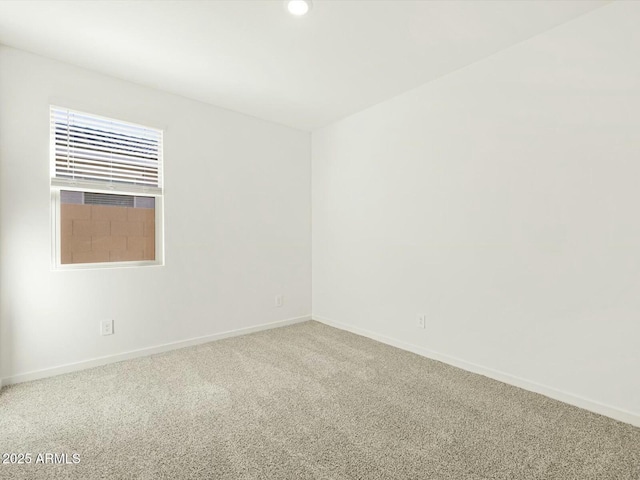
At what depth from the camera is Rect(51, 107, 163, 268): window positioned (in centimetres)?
259

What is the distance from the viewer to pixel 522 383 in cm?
230

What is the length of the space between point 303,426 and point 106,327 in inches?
78.4

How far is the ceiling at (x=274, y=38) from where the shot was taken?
194 centimetres

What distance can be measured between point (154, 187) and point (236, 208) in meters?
0.84

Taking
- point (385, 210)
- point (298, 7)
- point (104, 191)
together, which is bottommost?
point (385, 210)

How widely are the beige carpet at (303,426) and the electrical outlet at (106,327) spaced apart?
0.96ft

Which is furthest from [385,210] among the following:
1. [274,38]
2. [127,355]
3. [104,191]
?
[127,355]

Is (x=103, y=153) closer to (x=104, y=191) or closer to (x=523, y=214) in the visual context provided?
(x=104, y=191)

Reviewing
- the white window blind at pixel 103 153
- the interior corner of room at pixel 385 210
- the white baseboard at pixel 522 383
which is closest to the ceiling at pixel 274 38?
the interior corner of room at pixel 385 210

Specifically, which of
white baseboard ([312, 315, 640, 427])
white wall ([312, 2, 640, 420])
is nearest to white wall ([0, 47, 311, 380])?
white wall ([312, 2, 640, 420])

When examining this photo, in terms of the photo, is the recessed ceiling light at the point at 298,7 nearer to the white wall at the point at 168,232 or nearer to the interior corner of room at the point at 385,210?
the interior corner of room at the point at 385,210

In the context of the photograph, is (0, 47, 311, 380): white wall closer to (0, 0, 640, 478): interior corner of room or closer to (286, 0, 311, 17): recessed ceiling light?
(0, 0, 640, 478): interior corner of room

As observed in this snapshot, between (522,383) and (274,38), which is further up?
(274,38)

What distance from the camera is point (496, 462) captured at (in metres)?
1.54
